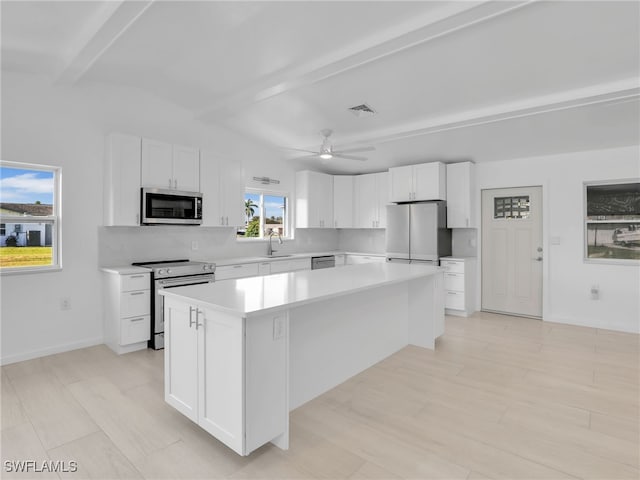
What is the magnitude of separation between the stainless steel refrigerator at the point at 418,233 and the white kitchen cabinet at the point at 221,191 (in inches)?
96.3

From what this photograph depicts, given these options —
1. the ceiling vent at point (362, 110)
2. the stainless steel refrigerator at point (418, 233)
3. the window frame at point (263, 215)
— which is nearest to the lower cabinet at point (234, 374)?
the ceiling vent at point (362, 110)

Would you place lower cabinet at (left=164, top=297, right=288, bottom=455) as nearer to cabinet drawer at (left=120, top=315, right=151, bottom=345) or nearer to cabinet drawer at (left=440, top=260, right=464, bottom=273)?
cabinet drawer at (left=120, top=315, right=151, bottom=345)

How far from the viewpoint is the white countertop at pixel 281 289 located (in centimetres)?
202

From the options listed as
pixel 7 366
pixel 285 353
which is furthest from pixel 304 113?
pixel 7 366

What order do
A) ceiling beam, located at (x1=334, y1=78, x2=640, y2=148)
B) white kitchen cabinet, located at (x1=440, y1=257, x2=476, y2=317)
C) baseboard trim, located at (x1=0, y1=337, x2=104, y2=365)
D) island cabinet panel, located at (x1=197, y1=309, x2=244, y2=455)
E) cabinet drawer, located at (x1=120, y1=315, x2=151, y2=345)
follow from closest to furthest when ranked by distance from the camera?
island cabinet panel, located at (x1=197, y1=309, x2=244, y2=455)
ceiling beam, located at (x1=334, y1=78, x2=640, y2=148)
baseboard trim, located at (x1=0, y1=337, x2=104, y2=365)
cabinet drawer, located at (x1=120, y1=315, x2=151, y2=345)
white kitchen cabinet, located at (x1=440, y1=257, x2=476, y2=317)

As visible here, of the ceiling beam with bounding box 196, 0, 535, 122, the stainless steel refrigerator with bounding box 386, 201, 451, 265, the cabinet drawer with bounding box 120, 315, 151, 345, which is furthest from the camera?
the stainless steel refrigerator with bounding box 386, 201, 451, 265

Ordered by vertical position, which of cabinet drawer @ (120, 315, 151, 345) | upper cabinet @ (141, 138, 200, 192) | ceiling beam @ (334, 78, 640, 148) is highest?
ceiling beam @ (334, 78, 640, 148)

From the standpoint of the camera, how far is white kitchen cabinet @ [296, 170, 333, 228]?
6.39 meters

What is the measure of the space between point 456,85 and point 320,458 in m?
3.43

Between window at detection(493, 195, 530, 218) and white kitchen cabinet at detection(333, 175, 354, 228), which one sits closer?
window at detection(493, 195, 530, 218)

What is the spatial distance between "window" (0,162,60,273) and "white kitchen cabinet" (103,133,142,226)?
470mm

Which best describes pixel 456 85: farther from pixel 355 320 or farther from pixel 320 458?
pixel 320 458

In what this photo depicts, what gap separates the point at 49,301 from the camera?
A: 3730 millimetres

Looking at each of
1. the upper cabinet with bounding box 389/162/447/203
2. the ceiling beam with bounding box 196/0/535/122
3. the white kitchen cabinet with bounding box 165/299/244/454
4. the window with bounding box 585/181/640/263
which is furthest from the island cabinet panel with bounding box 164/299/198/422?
the window with bounding box 585/181/640/263
